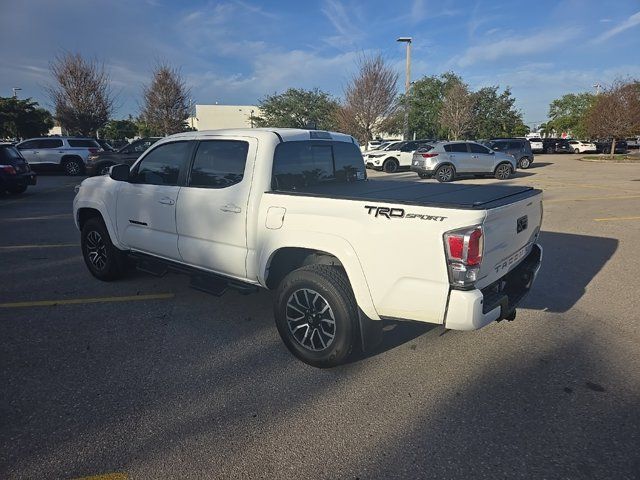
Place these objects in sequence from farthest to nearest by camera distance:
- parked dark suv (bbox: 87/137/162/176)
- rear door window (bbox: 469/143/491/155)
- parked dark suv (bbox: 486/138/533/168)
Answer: parked dark suv (bbox: 486/138/533/168)
rear door window (bbox: 469/143/491/155)
parked dark suv (bbox: 87/137/162/176)

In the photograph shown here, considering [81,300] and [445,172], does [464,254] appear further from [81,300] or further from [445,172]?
[445,172]

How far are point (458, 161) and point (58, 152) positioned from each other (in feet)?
62.2

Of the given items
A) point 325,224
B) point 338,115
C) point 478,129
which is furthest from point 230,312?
point 478,129

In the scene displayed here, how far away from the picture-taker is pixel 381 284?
280cm

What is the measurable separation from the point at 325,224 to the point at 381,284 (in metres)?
0.60

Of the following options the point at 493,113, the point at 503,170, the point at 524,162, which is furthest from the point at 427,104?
the point at 503,170

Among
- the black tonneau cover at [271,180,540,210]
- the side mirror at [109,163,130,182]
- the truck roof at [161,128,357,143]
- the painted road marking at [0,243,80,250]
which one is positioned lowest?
the painted road marking at [0,243,80,250]

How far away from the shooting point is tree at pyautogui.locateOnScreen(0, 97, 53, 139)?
156 feet

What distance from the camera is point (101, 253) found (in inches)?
203

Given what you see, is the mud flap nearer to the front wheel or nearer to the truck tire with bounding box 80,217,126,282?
the truck tire with bounding box 80,217,126,282

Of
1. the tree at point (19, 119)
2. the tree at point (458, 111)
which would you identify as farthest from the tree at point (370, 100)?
the tree at point (19, 119)

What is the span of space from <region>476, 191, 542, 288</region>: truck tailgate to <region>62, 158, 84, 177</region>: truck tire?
73.3 feet

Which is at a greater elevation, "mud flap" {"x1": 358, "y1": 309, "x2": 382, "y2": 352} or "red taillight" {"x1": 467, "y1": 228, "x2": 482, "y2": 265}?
"red taillight" {"x1": 467, "y1": 228, "x2": 482, "y2": 265}

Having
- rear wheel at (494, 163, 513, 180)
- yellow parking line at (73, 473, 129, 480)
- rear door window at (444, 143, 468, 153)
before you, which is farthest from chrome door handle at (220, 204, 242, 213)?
rear wheel at (494, 163, 513, 180)
